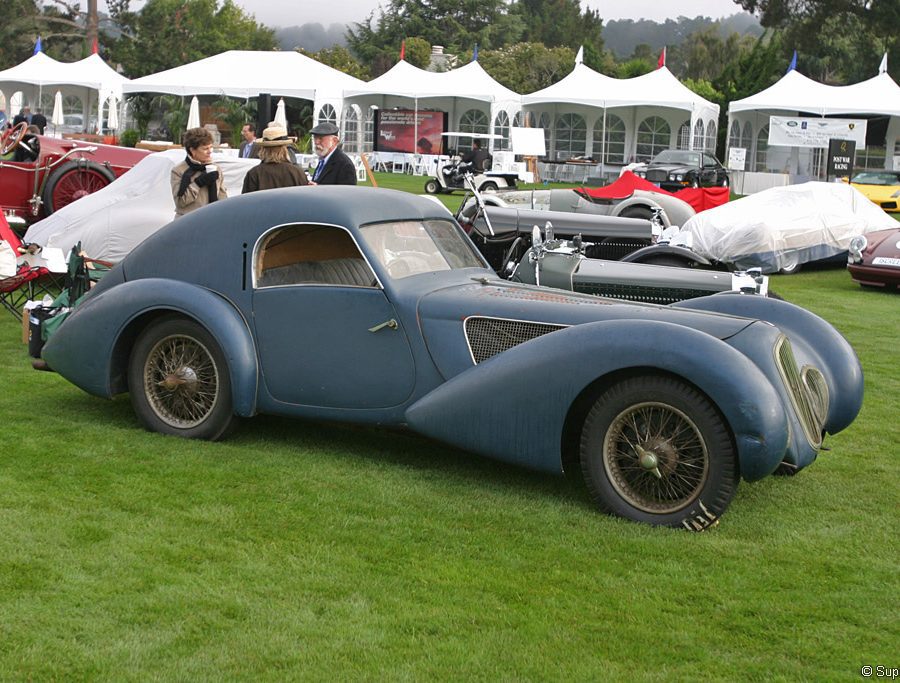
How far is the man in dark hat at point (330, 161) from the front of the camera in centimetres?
916

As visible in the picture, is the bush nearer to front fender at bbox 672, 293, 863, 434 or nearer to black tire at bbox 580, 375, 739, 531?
front fender at bbox 672, 293, 863, 434

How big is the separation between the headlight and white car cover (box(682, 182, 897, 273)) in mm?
1113

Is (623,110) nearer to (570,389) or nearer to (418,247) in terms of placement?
(418,247)

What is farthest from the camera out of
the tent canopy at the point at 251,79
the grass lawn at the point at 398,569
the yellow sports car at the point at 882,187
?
the tent canopy at the point at 251,79

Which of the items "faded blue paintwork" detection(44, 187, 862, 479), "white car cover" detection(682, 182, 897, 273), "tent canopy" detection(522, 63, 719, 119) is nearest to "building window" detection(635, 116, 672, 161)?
"tent canopy" detection(522, 63, 719, 119)

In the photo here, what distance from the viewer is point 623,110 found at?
4178cm

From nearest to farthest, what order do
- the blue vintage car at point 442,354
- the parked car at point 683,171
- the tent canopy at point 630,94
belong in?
the blue vintage car at point 442,354 < the parked car at point 683,171 < the tent canopy at point 630,94

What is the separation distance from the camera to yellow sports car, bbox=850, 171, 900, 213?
28.8 meters

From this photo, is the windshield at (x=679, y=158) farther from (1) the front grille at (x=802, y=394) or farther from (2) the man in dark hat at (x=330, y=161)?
(1) the front grille at (x=802, y=394)

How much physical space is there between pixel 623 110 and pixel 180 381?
37684 millimetres

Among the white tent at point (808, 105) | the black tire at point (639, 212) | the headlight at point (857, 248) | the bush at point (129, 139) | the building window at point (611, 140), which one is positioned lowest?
the headlight at point (857, 248)

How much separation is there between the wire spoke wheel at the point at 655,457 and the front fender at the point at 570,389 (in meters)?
0.20

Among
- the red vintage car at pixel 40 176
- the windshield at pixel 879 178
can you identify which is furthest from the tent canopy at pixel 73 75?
the windshield at pixel 879 178

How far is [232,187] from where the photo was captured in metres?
13.9
